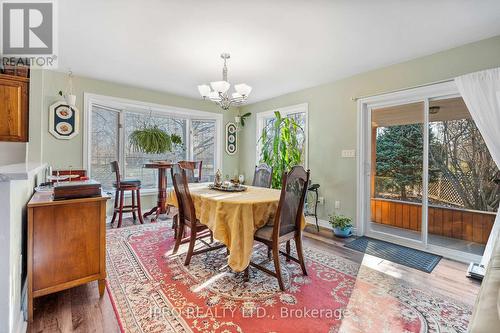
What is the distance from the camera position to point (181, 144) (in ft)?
16.5

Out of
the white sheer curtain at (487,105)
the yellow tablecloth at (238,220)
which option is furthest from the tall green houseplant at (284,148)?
the white sheer curtain at (487,105)

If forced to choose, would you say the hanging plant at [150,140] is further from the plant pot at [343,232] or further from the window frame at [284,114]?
the plant pot at [343,232]

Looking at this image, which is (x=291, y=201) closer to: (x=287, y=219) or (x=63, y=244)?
(x=287, y=219)

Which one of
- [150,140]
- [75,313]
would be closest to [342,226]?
[75,313]

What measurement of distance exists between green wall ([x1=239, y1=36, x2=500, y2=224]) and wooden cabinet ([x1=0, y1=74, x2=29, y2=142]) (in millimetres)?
3745

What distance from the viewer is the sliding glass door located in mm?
2646

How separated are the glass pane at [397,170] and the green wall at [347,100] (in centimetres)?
30

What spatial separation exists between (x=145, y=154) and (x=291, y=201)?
11.4 feet

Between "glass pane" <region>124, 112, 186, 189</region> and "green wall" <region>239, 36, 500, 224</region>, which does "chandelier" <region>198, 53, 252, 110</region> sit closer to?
"green wall" <region>239, 36, 500, 224</region>

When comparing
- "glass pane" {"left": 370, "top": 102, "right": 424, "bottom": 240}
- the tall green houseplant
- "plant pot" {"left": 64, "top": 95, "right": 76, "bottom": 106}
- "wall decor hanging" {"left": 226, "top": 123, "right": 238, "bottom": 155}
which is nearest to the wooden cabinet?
"plant pot" {"left": 64, "top": 95, "right": 76, "bottom": 106}

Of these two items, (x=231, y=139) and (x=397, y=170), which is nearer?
(x=397, y=170)

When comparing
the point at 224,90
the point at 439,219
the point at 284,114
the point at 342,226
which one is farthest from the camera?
the point at 284,114

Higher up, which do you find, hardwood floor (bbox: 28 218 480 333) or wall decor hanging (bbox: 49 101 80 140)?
wall decor hanging (bbox: 49 101 80 140)

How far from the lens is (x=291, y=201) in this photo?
213 centimetres
